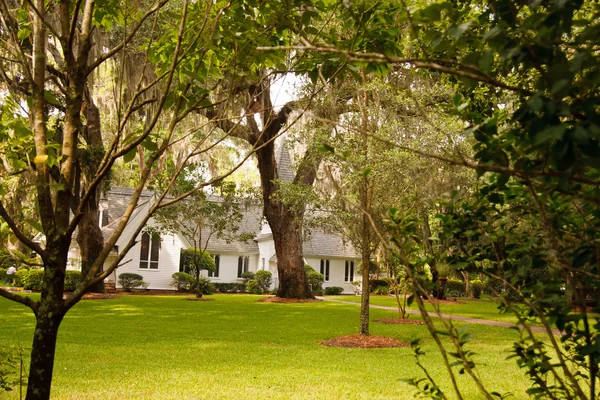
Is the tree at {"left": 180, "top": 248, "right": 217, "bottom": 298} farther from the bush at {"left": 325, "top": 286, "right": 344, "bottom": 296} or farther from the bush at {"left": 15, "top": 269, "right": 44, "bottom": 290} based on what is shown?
the bush at {"left": 15, "top": 269, "right": 44, "bottom": 290}

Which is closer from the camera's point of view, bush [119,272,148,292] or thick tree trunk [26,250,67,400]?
thick tree trunk [26,250,67,400]

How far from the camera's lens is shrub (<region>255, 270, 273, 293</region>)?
3775 centimetres

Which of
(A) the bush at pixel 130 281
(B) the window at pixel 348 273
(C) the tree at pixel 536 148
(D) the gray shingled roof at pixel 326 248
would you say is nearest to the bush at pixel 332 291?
(D) the gray shingled roof at pixel 326 248

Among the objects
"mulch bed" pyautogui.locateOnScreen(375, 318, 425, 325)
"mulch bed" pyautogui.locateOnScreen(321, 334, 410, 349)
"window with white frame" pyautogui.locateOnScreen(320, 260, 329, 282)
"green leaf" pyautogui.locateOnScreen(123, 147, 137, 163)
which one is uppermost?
"green leaf" pyautogui.locateOnScreen(123, 147, 137, 163)

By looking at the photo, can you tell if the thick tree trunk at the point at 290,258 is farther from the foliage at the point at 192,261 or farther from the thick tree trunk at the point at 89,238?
the foliage at the point at 192,261

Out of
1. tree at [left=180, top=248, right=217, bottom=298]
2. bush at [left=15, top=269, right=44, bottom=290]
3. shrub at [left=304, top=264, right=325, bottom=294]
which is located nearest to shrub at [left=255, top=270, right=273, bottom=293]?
shrub at [left=304, top=264, right=325, bottom=294]

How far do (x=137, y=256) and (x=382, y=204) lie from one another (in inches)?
1032

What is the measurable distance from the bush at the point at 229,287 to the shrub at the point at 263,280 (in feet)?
6.37

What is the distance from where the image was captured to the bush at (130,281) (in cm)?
3400

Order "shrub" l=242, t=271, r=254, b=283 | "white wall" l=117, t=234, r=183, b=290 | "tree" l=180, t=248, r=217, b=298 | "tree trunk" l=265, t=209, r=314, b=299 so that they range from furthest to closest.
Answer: "shrub" l=242, t=271, r=254, b=283 < "tree" l=180, t=248, r=217, b=298 < "white wall" l=117, t=234, r=183, b=290 < "tree trunk" l=265, t=209, r=314, b=299

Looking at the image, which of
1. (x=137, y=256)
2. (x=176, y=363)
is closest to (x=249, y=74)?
(x=176, y=363)

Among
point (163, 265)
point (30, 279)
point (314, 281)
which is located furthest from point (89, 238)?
point (314, 281)

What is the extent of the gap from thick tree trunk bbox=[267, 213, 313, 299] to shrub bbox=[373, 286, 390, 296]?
1021 cm

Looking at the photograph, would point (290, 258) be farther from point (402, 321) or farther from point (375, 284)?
point (375, 284)
